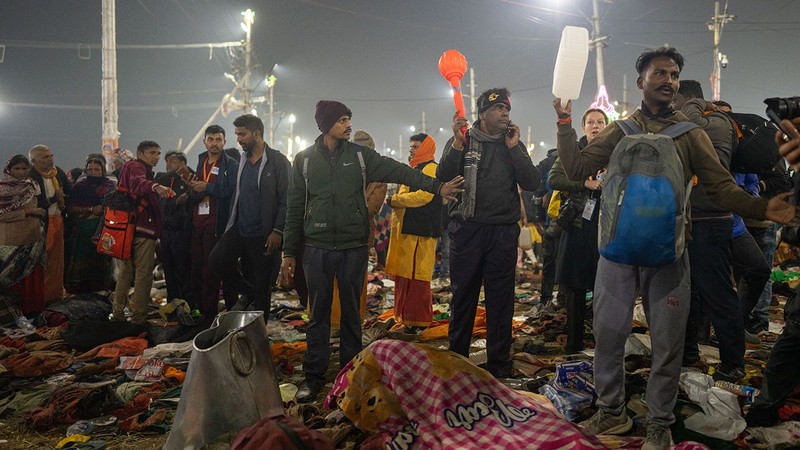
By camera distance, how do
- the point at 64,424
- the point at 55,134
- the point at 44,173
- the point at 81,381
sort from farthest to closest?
the point at 55,134 < the point at 44,173 < the point at 81,381 < the point at 64,424

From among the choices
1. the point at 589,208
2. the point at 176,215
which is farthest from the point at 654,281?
the point at 176,215

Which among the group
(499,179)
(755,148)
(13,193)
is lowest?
(13,193)

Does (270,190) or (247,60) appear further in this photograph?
(247,60)

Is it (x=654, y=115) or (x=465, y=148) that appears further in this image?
(x=465, y=148)

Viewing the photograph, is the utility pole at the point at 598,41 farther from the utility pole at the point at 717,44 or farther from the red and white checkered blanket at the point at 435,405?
the red and white checkered blanket at the point at 435,405

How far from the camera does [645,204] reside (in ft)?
8.30

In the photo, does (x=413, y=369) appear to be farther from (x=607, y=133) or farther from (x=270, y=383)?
(x=607, y=133)

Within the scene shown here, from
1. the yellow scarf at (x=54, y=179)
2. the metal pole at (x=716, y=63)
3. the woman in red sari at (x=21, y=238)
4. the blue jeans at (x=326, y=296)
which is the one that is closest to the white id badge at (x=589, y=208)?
the blue jeans at (x=326, y=296)

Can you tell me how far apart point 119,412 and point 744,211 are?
447 centimetres

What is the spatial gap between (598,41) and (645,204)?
18186 mm

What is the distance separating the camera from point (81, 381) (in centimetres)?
446

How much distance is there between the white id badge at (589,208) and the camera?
4.39 m

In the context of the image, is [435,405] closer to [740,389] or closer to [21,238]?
[740,389]

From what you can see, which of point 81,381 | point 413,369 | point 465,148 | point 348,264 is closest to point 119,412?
point 81,381
